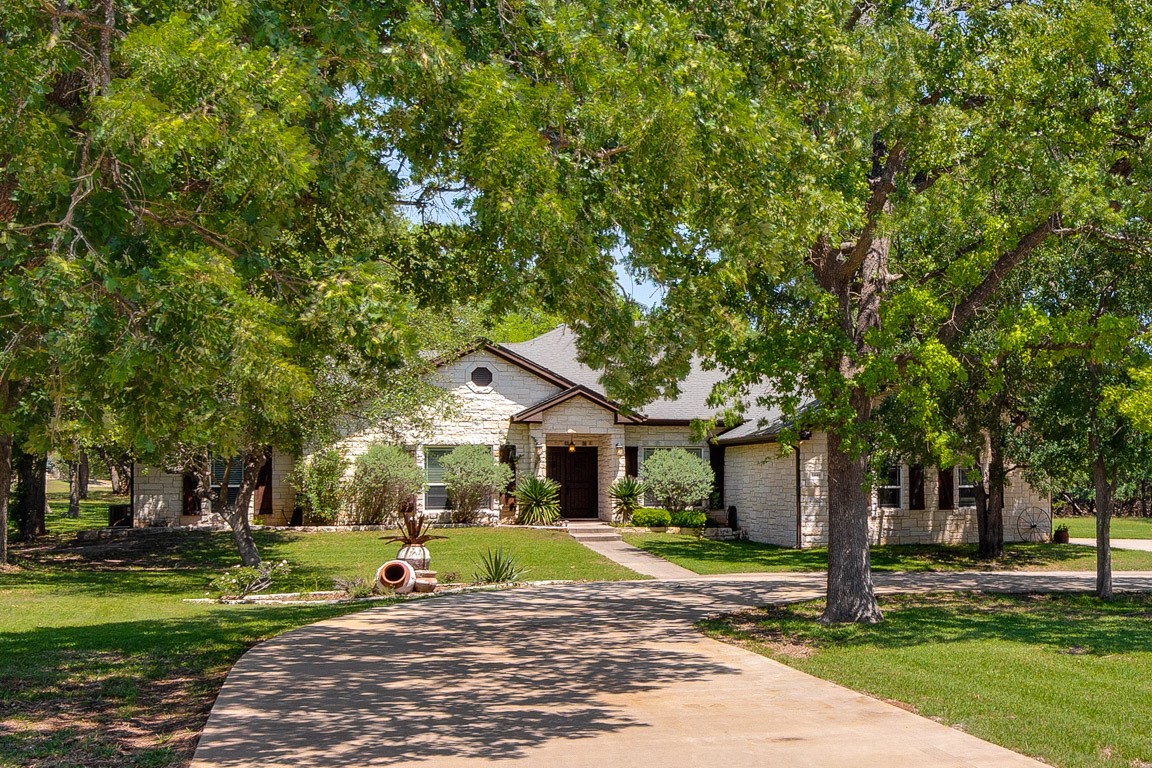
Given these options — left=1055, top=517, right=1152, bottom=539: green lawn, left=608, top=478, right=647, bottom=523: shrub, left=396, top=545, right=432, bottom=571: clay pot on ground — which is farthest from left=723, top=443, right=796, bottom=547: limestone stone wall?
left=396, top=545, right=432, bottom=571: clay pot on ground

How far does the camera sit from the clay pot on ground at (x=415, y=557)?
17.5 metres

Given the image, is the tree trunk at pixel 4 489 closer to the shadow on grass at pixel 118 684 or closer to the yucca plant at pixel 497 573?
the shadow on grass at pixel 118 684

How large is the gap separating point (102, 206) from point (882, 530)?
76.6ft

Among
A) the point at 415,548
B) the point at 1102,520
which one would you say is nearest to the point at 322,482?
the point at 415,548

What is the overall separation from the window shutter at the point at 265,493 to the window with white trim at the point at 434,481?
14.1ft

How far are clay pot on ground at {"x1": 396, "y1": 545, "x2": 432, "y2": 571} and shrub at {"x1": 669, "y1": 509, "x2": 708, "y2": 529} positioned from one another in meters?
11.9

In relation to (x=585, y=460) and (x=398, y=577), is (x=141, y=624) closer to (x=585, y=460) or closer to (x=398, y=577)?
(x=398, y=577)

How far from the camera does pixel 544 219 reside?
7289mm

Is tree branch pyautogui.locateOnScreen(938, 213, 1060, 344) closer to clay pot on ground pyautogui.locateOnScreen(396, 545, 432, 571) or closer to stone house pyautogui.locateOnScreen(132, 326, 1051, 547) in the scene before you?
clay pot on ground pyautogui.locateOnScreen(396, 545, 432, 571)

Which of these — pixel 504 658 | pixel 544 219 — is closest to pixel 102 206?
pixel 544 219

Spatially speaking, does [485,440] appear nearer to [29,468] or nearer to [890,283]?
[29,468]

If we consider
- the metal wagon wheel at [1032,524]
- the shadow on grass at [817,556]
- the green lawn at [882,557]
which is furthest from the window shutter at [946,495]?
the metal wagon wheel at [1032,524]

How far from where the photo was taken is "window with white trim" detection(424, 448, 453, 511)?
29375 millimetres

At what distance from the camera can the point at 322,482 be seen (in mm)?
27703
